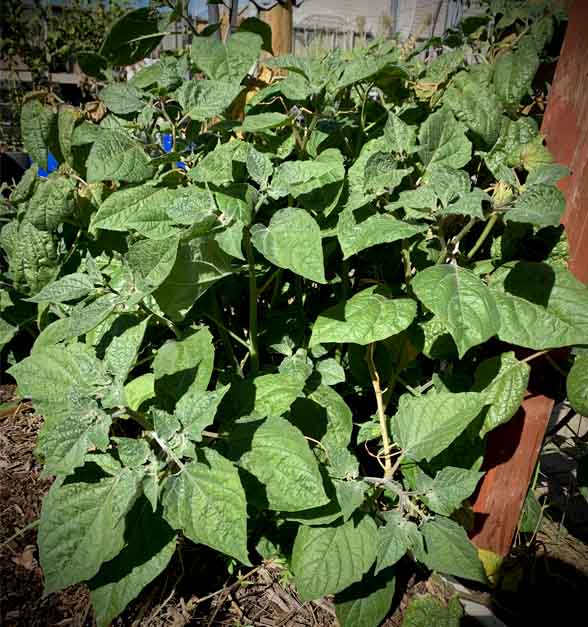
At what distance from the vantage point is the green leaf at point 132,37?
1.55 m

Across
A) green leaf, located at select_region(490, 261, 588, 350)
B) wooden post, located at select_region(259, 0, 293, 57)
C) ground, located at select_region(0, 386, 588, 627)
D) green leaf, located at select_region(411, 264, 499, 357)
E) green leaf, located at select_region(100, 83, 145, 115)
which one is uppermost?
wooden post, located at select_region(259, 0, 293, 57)

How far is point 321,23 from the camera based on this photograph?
11492 mm

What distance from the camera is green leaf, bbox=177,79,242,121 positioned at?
1.32m

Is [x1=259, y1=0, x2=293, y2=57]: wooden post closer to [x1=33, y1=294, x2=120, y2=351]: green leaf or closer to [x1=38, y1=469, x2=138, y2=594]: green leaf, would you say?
[x1=33, y1=294, x2=120, y2=351]: green leaf

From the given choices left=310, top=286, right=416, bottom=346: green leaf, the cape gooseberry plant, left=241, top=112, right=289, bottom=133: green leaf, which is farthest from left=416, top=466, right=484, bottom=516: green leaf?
left=241, top=112, right=289, bottom=133: green leaf

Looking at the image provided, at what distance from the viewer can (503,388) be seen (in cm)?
142

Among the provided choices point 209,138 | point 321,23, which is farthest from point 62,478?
point 321,23

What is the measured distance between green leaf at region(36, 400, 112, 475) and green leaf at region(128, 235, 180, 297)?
31cm

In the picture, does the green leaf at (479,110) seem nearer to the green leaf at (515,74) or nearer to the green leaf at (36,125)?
the green leaf at (515,74)

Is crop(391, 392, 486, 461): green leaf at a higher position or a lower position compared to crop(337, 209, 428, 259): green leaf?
lower

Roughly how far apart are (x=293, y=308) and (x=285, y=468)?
62cm

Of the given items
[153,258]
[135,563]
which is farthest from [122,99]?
[135,563]

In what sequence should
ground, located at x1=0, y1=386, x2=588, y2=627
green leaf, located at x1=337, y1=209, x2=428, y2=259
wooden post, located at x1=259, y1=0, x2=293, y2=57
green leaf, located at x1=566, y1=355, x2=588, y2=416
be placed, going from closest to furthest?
green leaf, located at x1=337, y1=209, x2=428, y2=259
green leaf, located at x1=566, y1=355, x2=588, y2=416
ground, located at x1=0, y1=386, x2=588, y2=627
wooden post, located at x1=259, y1=0, x2=293, y2=57

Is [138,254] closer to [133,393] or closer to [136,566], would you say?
[133,393]
